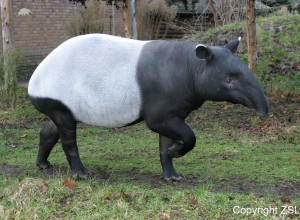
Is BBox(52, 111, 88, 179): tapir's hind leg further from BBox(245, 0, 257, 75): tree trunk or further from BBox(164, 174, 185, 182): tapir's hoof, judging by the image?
BBox(245, 0, 257, 75): tree trunk

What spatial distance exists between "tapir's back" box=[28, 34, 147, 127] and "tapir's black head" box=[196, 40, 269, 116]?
742mm

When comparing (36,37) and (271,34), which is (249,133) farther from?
(36,37)

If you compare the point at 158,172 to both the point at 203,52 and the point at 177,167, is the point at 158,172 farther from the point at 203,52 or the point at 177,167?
the point at 203,52

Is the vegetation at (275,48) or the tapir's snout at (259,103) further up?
the tapir's snout at (259,103)

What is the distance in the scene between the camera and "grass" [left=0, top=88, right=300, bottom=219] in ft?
15.1

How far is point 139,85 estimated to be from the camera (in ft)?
17.1

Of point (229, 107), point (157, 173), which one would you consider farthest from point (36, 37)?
point (157, 173)

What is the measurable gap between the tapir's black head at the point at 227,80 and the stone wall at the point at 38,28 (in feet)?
36.8

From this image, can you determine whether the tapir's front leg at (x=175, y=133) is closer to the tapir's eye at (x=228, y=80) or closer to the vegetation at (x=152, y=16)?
the tapir's eye at (x=228, y=80)

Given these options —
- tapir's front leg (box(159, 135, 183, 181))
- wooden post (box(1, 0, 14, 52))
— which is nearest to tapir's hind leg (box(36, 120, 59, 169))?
tapir's front leg (box(159, 135, 183, 181))

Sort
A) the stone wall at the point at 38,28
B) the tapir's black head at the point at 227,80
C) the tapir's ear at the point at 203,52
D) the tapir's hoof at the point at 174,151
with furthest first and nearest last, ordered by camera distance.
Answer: the stone wall at the point at 38,28 → the tapir's hoof at the point at 174,151 → the tapir's ear at the point at 203,52 → the tapir's black head at the point at 227,80

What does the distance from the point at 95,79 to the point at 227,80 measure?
1402 mm

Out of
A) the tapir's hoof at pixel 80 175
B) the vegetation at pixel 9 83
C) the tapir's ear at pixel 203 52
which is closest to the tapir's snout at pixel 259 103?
the tapir's ear at pixel 203 52

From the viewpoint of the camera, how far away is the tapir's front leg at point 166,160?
5461mm
